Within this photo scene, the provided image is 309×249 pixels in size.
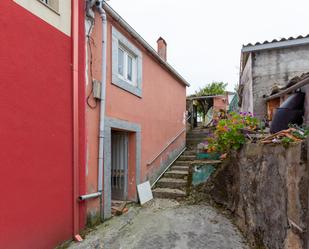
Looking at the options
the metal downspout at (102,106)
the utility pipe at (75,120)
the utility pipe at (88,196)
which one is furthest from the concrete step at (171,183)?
the utility pipe at (75,120)

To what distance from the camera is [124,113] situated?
6.10 m

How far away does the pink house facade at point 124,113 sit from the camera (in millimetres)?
4926

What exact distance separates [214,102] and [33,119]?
1617cm

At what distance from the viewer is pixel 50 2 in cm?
407

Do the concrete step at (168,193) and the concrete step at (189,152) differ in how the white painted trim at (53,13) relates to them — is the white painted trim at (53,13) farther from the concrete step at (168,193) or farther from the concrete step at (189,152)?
the concrete step at (189,152)

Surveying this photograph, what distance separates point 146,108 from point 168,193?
2.70m

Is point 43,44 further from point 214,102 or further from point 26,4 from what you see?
point 214,102

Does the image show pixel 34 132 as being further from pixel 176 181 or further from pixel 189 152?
pixel 189 152

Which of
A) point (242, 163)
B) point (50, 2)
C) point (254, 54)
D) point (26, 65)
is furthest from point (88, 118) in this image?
point (254, 54)

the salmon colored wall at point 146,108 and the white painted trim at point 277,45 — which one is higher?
the white painted trim at point 277,45

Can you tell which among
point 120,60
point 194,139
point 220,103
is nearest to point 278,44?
point 120,60

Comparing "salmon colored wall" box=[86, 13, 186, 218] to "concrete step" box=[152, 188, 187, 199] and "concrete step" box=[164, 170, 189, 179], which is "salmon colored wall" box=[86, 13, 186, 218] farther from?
"concrete step" box=[164, 170, 189, 179]

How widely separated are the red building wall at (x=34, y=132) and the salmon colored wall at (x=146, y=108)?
599mm

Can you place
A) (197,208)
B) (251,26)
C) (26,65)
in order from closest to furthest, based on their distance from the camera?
(26,65) < (197,208) < (251,26)
